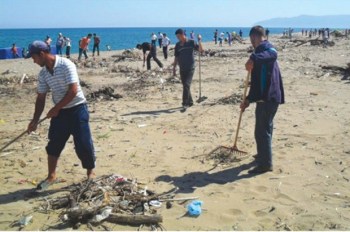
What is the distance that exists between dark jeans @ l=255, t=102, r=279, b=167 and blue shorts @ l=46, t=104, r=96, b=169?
2.25 metres

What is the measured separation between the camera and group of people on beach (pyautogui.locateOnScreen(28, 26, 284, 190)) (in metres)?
4.32

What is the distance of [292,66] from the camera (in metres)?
16.6

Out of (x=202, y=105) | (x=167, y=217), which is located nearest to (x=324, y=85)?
(x=202, y=105)

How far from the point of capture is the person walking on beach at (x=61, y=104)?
4309mm

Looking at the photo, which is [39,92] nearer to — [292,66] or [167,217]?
[167,217]

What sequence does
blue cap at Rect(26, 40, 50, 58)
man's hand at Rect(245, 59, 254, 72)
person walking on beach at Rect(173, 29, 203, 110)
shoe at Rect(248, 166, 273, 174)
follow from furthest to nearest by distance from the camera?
Result: person walking on beach at Rect(173, 29, 203, 110)
shoe at Rect(248, 166, 273, 174)
man's hand at Rect(245, 59, 254, 72)
blue cap at Rect(26, 40, 50, 58)

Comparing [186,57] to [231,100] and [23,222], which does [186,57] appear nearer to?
[231,100]

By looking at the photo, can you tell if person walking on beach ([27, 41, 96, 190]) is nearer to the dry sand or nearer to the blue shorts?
the blue shorts

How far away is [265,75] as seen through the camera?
4.88 meters

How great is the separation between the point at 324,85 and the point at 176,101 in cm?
489

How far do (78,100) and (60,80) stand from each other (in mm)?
312

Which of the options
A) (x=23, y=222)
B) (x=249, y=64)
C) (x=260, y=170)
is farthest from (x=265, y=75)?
(x=23, y=222)

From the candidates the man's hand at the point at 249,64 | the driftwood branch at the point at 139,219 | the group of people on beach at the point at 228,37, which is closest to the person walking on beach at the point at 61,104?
the driftwood branch at the point at 139,219

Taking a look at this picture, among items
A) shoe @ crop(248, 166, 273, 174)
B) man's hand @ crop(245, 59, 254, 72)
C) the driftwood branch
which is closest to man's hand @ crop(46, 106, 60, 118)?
the driftwood branch
